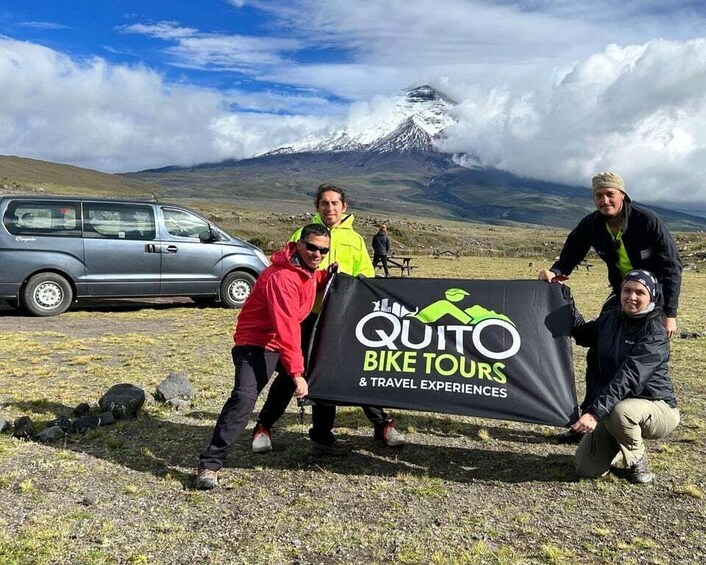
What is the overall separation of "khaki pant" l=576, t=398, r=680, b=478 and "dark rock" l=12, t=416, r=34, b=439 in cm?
475

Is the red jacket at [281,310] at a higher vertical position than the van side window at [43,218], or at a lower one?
lower

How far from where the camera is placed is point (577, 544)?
3.95 meters

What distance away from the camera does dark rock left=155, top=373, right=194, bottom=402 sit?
22.6 ft

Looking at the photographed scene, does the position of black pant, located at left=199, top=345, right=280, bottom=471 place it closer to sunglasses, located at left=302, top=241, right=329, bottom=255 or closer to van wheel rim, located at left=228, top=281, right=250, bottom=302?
sunglasses, located at left=302, top=241, right=329, bottom=255

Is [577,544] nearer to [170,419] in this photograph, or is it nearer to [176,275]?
[170,419]

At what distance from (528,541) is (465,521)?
1.46 ft

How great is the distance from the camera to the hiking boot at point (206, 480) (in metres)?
4.71

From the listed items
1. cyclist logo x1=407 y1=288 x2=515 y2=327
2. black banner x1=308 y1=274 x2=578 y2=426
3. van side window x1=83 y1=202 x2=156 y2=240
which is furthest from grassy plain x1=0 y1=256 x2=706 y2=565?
van side window x1=83 y1=202 x2=156 y2=240

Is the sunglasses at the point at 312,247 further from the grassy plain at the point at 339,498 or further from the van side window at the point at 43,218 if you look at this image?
the van side window at the point at 43,218

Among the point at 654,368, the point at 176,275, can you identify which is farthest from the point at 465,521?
the point at 176,275

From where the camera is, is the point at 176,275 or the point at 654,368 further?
the point at 176,275

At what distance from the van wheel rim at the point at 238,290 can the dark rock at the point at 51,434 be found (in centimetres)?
828

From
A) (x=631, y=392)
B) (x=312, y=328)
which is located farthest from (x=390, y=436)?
(x=631, y=392)

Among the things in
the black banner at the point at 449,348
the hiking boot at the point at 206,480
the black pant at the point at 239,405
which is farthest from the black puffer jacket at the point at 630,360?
the hiking boot at the point at 206,480
